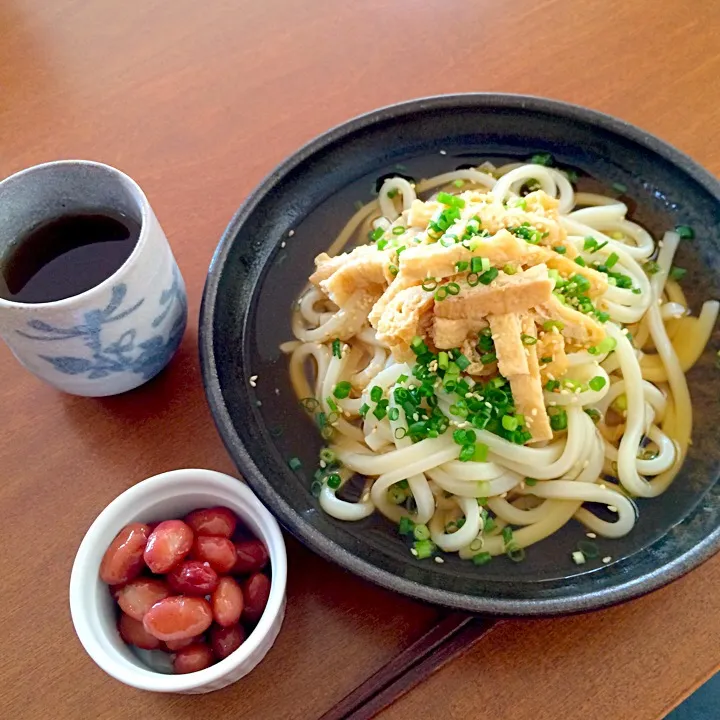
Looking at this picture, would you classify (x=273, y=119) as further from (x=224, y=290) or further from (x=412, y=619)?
(x=412, y=619)

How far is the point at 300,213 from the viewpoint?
1613 millimetres

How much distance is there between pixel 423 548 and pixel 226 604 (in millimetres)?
381

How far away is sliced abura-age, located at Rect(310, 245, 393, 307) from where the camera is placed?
1443 mm

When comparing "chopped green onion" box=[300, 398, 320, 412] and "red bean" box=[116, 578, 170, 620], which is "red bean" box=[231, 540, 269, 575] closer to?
"red bean" box=[116, 578, 170, 620]

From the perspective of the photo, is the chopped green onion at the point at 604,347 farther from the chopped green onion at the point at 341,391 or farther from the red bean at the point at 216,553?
the red bean at the point at 216,553

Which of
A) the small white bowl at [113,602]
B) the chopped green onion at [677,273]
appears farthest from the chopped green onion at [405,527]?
the chopped green onion at [677,273]

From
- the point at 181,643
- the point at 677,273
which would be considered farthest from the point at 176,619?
the point at 677,273

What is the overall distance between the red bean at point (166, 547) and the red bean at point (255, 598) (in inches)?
4.8

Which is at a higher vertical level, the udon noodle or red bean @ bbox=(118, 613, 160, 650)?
the udon noodle

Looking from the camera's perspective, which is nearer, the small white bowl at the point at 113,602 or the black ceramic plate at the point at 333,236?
the small white bowl at the point at 113,602

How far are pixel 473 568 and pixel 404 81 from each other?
1.38 metres

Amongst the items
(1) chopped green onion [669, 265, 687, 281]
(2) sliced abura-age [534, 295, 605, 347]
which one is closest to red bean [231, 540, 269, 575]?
(2) sliced abura-age [534, 295, 605, 347]

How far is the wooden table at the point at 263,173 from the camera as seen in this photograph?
122cm

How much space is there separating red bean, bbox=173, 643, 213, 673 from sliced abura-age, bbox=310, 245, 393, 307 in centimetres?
74
